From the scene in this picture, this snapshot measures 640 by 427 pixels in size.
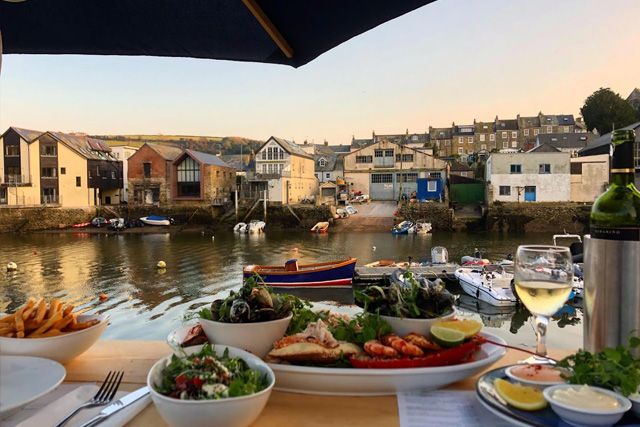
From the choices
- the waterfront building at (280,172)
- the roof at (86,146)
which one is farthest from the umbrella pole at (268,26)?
the roof at (86,146)

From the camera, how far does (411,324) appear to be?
1.67 metres

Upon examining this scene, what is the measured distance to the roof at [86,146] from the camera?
152 feet

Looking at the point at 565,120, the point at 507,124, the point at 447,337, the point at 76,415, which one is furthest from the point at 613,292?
the point at 507,124

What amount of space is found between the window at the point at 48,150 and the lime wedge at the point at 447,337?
5252cm

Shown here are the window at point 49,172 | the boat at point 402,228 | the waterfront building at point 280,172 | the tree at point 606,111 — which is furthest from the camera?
the tree at point 606,111

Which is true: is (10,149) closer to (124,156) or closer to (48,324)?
(124,156)

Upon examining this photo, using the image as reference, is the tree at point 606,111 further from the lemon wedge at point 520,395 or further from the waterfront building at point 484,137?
the lemon wedge at point 520,395

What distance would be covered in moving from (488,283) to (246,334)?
51.9ft

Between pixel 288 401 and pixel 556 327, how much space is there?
46.0 ft

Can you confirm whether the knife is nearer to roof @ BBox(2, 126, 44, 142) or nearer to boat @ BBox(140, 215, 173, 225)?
boat @ BBox(140, 215, 173, 225)

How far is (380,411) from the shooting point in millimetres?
1349

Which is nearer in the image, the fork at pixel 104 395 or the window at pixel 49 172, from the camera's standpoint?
the fork at pixel 104 395

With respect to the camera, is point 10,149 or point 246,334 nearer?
point 246,334

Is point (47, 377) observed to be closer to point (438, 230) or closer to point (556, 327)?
point (556, 327)
